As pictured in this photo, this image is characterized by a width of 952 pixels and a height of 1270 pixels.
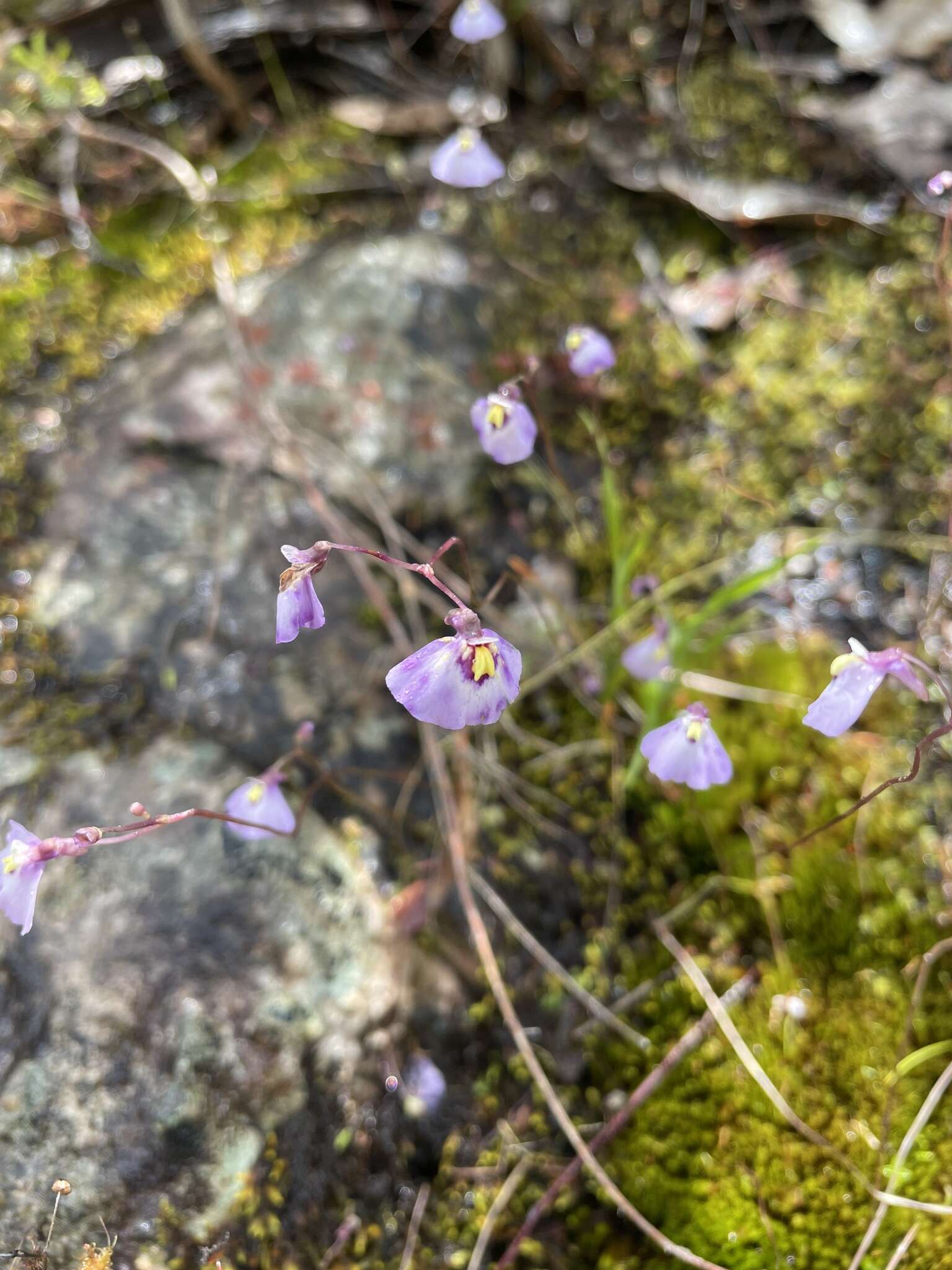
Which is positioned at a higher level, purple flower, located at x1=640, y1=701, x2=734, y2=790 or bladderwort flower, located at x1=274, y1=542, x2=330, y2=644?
bladderwort flower, located at x1=274, y1=542, x2=330, y2=644

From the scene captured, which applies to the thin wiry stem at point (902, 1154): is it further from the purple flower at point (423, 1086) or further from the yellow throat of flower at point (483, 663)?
the yellow throat of flower at point (483, 663)

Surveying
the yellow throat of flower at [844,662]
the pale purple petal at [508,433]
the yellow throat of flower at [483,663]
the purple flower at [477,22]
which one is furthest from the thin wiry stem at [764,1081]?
the purple flower at [477,22]

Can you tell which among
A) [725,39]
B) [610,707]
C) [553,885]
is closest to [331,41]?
[725,39]

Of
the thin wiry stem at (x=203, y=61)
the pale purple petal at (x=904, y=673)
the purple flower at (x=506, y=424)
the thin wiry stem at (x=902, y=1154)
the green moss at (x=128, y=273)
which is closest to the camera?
the pale purple petal at (x=904, y=673)

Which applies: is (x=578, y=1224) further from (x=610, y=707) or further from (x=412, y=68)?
(x=412, y=68)

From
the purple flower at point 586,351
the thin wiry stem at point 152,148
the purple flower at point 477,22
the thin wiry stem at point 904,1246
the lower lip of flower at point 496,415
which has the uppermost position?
the purple flower at point 477,22

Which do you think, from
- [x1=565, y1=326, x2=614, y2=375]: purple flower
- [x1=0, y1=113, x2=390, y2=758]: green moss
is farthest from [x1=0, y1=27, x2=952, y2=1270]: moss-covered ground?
[x1=565, y1=326, x2=614, y2=375]: purple flower

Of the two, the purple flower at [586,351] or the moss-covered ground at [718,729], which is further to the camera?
the purple flower at [586,351]

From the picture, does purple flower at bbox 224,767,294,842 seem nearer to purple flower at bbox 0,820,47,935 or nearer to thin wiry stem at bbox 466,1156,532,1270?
purple flower at bbox 0,820,47,935

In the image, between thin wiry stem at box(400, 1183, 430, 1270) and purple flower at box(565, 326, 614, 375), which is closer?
thin wiry stem at box(400, 1183, 430, 1270)
